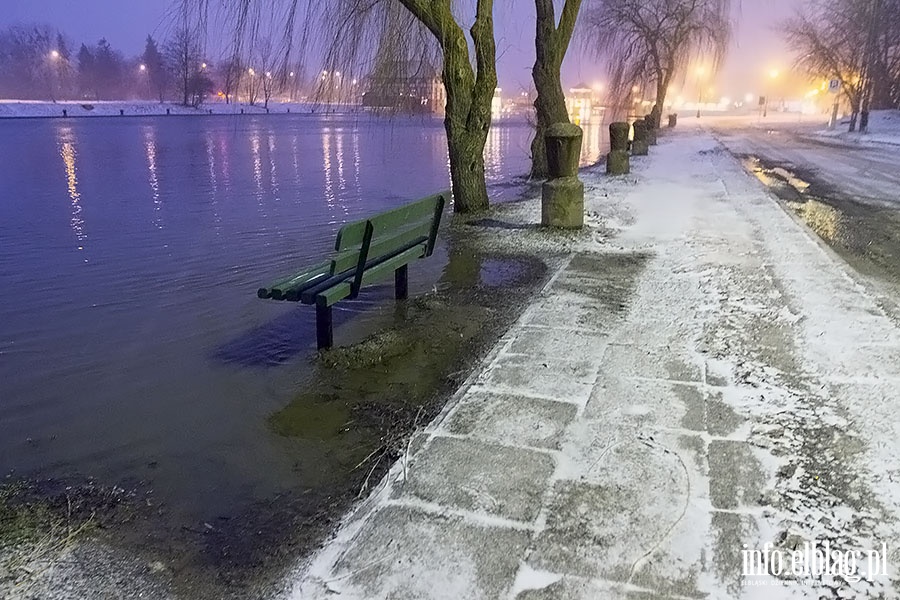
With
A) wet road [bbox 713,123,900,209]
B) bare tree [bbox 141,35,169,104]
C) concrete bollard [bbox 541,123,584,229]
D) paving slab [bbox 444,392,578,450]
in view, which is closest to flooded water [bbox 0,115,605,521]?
paving slab [bbox 444,392,578,450]

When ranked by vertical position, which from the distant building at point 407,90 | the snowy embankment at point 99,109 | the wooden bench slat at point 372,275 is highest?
the distant building at point 407,90

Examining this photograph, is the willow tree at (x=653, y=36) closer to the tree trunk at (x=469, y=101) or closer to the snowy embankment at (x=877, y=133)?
the snowy embankment at (x=877, y=133)

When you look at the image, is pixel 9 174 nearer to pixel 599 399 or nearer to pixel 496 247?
pixel 496 247

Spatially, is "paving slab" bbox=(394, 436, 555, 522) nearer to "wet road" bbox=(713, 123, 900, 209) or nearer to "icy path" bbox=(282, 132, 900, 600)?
"icy path" bbox=(282, 132, 900, 600)

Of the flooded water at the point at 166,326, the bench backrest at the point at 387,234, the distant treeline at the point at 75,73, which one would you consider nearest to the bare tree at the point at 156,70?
the distant treeline at the point at 75,73

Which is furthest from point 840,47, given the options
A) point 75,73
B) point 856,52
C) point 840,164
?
point 75,73

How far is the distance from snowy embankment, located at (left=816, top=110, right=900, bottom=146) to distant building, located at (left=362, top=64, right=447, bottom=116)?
23.5 metres

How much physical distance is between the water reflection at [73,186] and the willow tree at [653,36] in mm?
20945

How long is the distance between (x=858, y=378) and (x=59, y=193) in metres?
15.1

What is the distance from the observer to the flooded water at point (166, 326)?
153 inches

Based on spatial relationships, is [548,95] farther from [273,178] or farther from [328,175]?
[273,178]

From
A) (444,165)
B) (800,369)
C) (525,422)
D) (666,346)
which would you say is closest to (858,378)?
(800,369)

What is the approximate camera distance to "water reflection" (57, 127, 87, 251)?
10539mm

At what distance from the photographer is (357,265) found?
5449 millimetres
